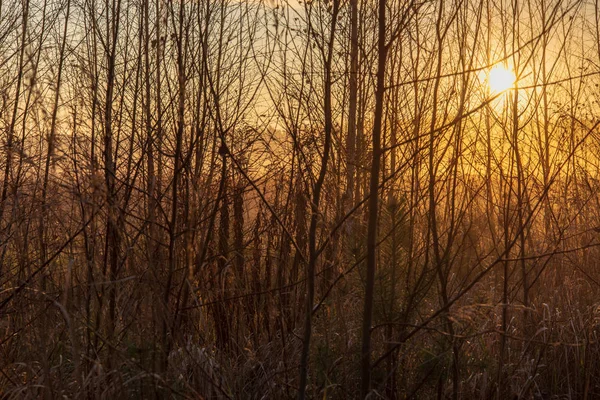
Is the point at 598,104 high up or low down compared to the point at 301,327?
up

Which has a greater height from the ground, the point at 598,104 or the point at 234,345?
the point at 598,104

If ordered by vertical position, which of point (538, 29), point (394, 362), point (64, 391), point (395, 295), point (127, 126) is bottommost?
point (64, 391)

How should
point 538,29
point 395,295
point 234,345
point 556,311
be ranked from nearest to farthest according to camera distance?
point 395,295, point 538,29, point 234,345, point 556,311

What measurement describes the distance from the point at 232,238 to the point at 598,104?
2.83 metres

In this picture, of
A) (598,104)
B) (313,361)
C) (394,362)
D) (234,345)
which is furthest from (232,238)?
(598,104)

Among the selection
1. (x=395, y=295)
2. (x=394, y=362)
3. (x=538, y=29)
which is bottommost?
(x=394, y=362)

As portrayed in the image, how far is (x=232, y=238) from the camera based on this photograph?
386cm

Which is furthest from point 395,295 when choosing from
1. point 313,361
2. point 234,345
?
point 234,345

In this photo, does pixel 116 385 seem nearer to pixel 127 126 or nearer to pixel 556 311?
pixel 127 126

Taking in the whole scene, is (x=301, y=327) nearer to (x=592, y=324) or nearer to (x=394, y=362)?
(x=394, y=362)

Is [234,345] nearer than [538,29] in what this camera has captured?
No

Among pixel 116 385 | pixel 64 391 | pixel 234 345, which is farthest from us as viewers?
pixel 234 345

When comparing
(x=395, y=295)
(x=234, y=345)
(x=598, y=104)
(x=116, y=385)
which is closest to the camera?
(x=116, y=385)

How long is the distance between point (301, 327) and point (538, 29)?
178cm
